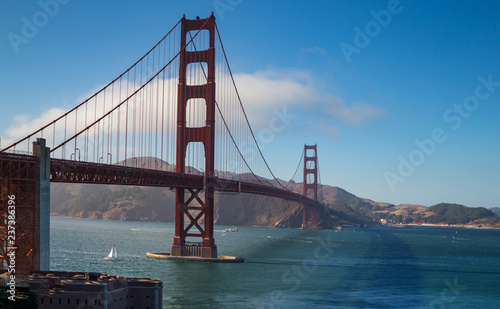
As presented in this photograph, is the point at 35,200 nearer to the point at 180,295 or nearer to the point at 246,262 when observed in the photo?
the point at 180,295

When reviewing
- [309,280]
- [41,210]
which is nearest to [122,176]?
[41,210]

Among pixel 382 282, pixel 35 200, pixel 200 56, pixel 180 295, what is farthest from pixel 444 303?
pixel 200 56

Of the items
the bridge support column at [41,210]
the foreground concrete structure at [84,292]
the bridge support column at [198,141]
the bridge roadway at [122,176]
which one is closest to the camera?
the foreground concrete structure at [84,292]

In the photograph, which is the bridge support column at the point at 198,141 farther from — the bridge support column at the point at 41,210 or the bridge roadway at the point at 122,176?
the bridge support column at the point at 41,210

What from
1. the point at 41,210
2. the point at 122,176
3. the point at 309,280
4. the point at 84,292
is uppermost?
the point at 122,176

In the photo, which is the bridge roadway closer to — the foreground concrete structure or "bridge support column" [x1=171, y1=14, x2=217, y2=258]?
"bridge support column" [x1=171, y1=14, x2=217, y2=258]

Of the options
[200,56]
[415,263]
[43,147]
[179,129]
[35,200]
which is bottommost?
[415,263]

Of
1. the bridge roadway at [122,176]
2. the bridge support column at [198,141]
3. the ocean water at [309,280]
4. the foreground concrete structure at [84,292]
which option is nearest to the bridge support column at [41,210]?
the foreground concrete structure at [84,292]

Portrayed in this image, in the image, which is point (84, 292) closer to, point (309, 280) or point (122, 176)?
point (122, 176)
